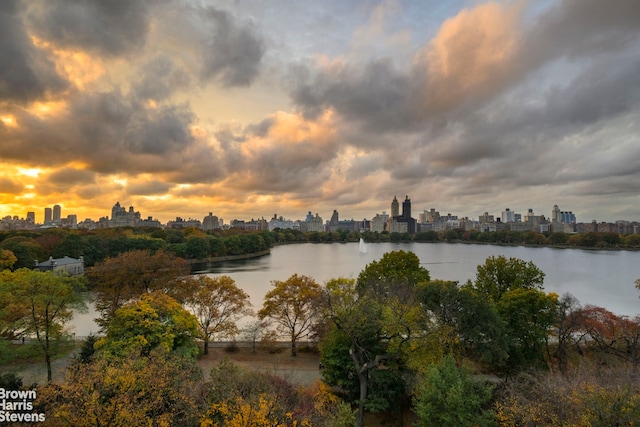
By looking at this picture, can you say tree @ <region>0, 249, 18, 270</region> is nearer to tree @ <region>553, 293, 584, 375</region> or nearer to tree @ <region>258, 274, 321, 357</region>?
tree @ <region>258, 274, 321, 357</region>

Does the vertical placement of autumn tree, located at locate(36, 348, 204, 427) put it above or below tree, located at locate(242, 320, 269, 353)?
above

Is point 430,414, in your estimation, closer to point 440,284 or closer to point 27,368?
point 440,284

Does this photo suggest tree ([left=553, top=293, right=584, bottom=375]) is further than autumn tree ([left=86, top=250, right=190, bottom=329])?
No

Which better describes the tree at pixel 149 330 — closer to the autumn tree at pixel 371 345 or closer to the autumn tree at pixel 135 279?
the autumn tree at pixel 371 345

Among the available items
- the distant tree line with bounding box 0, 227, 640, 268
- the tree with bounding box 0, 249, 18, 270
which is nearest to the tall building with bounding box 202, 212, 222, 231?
the distant tree line with bounding box 0, 227, 640, 268

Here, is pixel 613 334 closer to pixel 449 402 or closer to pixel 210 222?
pixel 449 402
